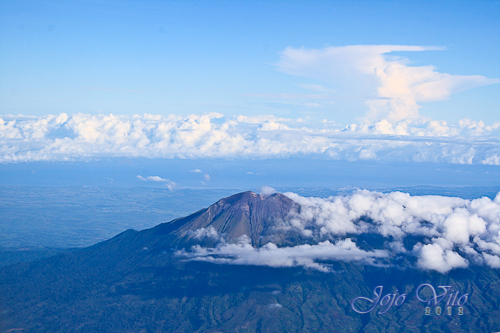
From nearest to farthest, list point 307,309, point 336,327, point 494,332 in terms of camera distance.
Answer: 1. point 494,332
2. point 336,327
3. point 307,309

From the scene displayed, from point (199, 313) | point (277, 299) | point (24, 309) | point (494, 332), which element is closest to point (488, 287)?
point (494, 332)

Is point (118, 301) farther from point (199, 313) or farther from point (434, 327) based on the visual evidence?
point (434, 327)

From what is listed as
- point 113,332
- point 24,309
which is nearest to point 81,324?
point 113,332

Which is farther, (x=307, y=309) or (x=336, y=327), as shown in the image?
(x=307, y=309)

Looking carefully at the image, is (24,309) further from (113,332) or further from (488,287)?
(488,287)

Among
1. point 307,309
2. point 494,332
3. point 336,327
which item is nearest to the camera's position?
point 494,332

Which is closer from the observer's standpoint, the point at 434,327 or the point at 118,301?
the point at 434,327

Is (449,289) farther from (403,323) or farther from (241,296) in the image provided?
(241,296)
